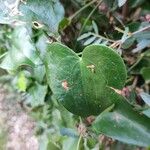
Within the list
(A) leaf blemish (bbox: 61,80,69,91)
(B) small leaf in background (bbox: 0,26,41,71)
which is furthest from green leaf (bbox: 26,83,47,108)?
(A) leaf blemish (bbox: 61,80,69,91)

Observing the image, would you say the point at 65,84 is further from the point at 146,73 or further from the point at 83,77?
the point at 146,73

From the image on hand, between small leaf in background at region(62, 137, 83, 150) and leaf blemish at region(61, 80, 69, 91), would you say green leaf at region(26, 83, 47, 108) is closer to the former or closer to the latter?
small leaf in background at region(62, 137, 83, 150)

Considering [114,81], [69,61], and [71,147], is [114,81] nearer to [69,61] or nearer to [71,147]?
[69,61]

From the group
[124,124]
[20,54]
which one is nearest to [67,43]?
[20,54]

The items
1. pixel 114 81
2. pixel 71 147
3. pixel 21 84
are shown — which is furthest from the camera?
pixel 21 84

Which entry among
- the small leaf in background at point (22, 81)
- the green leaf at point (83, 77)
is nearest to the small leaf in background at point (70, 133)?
the green leaf at point (83, 77)

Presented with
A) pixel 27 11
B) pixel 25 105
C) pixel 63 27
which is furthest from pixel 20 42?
pixel 25 105

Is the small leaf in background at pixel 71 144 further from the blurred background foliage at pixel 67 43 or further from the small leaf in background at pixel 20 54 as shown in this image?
the small leaf in background at pixel 20 54
